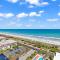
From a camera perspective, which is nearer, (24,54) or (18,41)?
(24,54)

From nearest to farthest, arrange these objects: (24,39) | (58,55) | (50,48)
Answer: (58,55) → (50,48) → (24,39)

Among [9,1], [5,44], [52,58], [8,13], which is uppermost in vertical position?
[9,1]

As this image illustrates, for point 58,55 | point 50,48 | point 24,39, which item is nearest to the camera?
point 58,55

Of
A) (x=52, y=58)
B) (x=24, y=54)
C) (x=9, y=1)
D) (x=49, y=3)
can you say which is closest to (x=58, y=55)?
(x=52, y=58)

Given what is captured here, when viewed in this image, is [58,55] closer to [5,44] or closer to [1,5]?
[5,44]

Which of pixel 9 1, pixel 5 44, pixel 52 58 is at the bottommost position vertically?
pixel 52 58

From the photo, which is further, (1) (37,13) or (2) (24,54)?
(1) (37,13)

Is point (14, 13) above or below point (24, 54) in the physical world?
above

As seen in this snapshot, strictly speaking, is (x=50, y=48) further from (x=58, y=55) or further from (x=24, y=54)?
(x=24, y=54)

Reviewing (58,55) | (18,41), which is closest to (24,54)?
(18,41)
